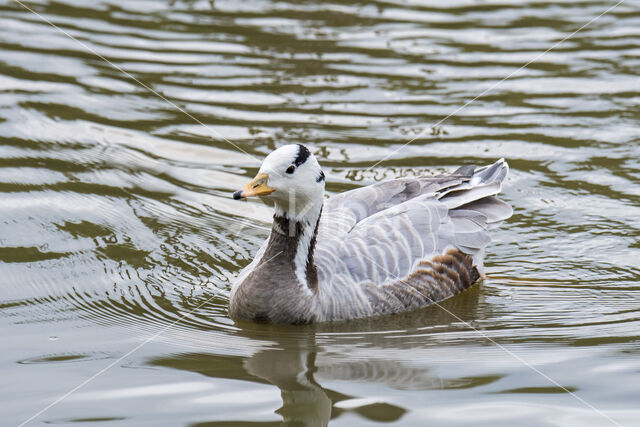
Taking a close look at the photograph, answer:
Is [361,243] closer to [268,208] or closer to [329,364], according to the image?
[329,364]

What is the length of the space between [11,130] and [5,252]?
113 inches

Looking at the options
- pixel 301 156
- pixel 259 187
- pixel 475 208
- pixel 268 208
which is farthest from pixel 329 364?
pixel 268 208

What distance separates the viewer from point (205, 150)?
11.5 meters

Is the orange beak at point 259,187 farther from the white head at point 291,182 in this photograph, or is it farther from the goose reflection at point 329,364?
the goose reflection at point 329,364

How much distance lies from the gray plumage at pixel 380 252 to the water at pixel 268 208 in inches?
7.7

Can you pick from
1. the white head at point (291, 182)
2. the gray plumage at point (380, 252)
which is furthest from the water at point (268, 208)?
the white head at point (291, 182)

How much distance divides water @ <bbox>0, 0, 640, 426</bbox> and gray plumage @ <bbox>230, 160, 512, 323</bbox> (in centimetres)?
20

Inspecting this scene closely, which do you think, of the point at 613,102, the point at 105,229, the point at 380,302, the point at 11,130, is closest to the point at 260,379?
the point at 380,302

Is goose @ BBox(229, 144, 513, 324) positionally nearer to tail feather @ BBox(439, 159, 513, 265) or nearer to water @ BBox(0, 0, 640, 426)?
tail feather @ BBox(439, 159, 513, 265)

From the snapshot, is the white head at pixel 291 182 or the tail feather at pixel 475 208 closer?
the white head at pixel 291 182

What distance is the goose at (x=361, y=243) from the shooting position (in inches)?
313

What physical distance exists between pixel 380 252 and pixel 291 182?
1.17m

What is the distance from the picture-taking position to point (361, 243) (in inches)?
334

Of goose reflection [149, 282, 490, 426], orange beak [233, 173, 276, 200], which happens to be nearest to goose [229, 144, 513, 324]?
orange beak [233, 173, 276, 200]
